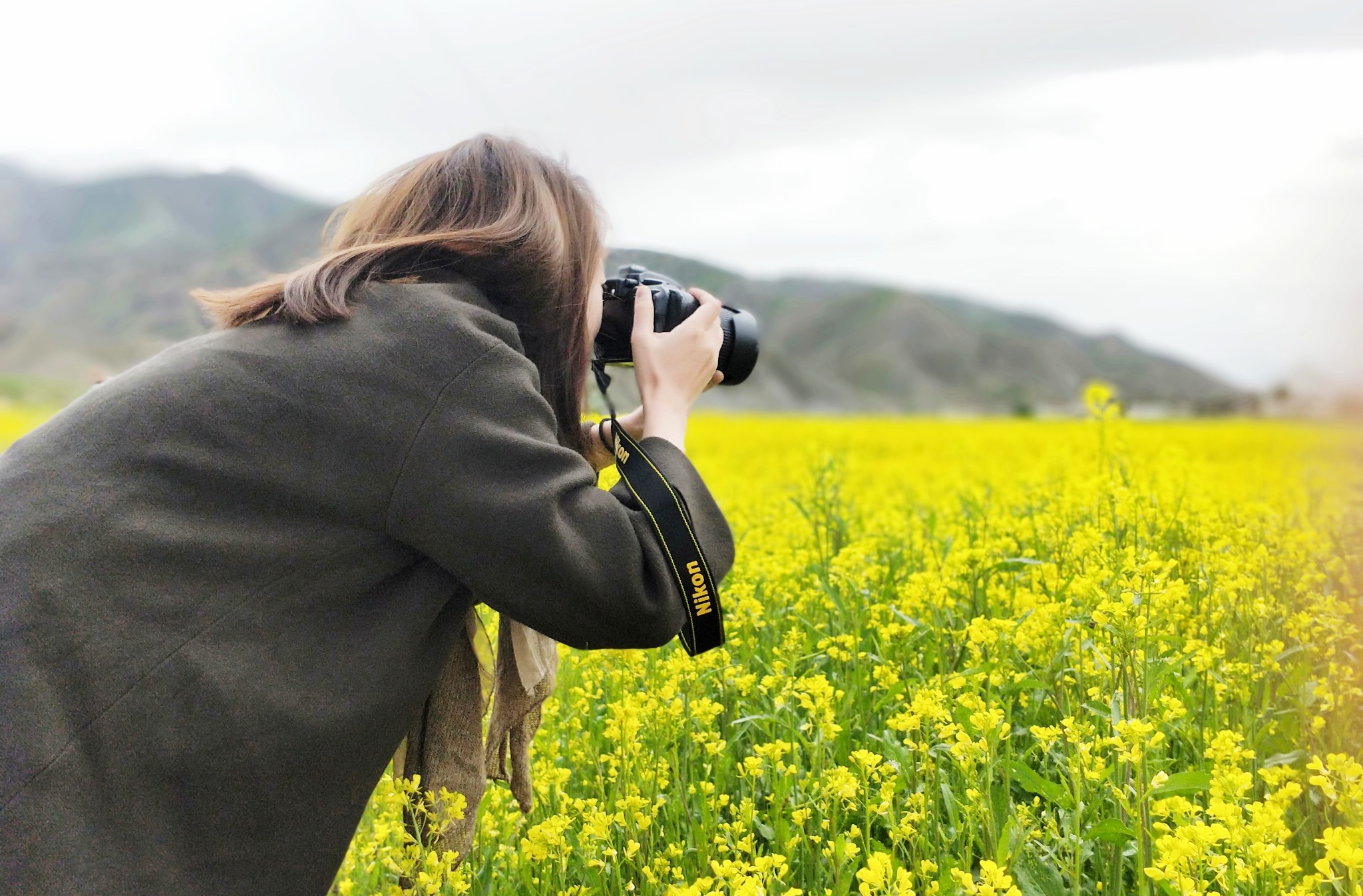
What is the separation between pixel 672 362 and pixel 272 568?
0.66 meters

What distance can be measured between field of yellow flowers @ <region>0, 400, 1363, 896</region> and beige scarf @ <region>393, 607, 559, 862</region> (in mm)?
93

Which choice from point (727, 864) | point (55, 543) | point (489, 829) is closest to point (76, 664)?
point (55, 543)

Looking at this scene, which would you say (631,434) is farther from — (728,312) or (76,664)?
(76,664)

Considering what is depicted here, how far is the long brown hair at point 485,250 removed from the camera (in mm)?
1492

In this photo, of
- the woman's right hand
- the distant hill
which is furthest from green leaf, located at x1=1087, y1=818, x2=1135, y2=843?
the distant hill

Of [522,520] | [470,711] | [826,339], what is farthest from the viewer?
[826,339]

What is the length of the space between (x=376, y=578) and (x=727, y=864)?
60cm

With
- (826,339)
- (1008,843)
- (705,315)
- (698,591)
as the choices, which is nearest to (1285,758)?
(1008,843)

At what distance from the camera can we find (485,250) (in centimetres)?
150

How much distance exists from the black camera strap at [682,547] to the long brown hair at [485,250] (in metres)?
0.23

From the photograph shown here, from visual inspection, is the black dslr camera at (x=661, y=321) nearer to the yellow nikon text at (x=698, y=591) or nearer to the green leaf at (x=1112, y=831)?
the yellow nikon text at (x=698, y=591)

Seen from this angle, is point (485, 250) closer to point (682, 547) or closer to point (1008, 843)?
point (682, 547)

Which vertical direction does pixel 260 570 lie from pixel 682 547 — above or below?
below

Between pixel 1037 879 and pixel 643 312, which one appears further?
pixel 643 312
